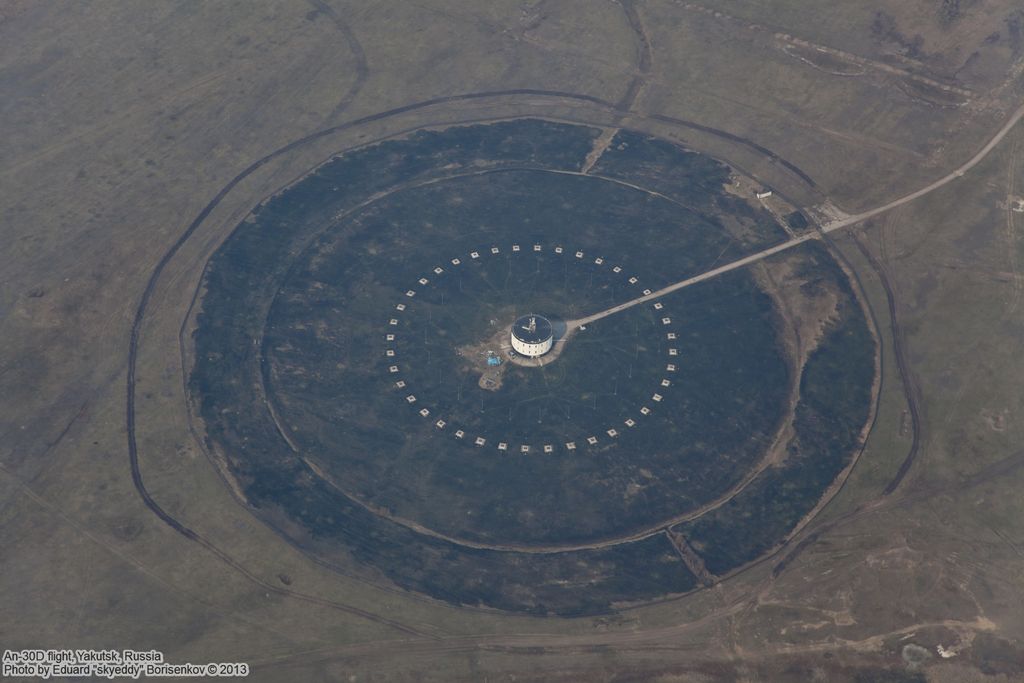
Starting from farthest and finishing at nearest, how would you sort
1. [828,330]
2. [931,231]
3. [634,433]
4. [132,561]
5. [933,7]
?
1. [933,7]
2. [931,231]
3. [828,330]
4. [634,433]
5. [132,561]

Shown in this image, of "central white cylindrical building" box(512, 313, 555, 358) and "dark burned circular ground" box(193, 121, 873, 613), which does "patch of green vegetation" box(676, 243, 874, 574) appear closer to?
"dark burned circular ground" box(193, 121, 873, 613)

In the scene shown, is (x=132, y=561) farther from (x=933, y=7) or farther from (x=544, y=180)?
(x=933, y=7)

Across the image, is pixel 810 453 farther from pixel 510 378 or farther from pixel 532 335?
pixel 510 378

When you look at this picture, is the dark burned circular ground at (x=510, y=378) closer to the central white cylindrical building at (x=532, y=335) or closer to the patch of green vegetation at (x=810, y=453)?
the patch of green vegetation at (x=810, y=453)

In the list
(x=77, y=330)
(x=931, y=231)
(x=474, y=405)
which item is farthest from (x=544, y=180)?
(x=77, y=330)

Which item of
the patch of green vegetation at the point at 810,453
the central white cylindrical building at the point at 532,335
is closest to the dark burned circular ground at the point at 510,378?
the patch of green vegetation at the point at 810,453

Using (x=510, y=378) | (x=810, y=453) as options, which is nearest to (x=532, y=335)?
(x=510, y=378)

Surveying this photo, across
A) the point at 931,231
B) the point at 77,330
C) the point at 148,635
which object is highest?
the point at 77,330
